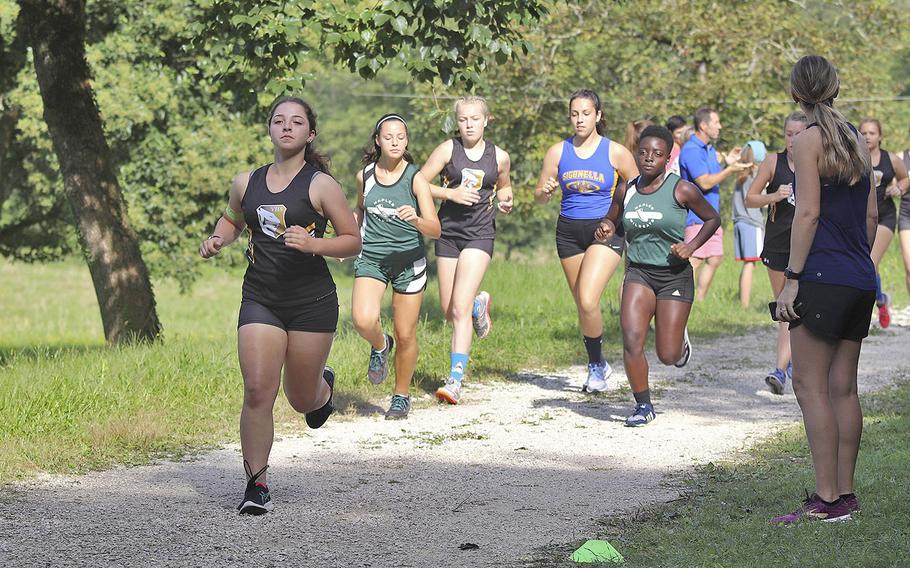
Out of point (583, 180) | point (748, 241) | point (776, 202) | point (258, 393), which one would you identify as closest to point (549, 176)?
point (583, 180)

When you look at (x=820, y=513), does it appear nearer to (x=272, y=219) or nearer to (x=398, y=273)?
(x=272, y=219)

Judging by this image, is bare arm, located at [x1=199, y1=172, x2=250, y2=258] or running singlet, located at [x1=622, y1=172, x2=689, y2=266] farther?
running singlet, located at [x1=622, y1=172, x2=689, y2=266]

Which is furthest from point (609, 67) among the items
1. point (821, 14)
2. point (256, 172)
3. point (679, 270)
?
point (256, 172)

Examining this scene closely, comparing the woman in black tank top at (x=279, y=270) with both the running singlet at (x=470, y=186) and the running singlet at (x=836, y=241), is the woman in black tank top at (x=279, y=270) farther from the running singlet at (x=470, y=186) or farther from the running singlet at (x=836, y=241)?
the running singlet at (x=470, y=186)

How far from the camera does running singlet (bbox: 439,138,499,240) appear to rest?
9.80 meters

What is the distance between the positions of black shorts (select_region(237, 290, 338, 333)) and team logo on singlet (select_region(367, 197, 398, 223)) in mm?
2595

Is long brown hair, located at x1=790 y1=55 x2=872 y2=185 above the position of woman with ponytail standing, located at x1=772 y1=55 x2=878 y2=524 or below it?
above

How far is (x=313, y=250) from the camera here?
5.94 meters

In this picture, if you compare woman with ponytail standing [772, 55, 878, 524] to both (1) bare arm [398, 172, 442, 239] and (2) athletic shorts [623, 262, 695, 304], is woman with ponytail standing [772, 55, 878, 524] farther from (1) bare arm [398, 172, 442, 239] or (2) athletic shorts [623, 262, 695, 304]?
(1) bare arm [398, 172, 442, 239]

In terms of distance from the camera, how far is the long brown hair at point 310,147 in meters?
6.37

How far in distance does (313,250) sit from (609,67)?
1977 centimetres

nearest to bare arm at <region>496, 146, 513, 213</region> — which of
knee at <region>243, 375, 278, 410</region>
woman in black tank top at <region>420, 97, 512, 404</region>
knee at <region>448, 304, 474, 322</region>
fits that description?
woman in black tank top at <region>420, 97, 512, 404</region>

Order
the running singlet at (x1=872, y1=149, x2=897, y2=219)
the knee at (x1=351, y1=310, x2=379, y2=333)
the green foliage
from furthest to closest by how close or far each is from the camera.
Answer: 1. the running singlet at (x1=872, y1=149, x2=897, y2=219)
2. the green foliage
3. the knee at (x1=351, y1=310, x2=379, y2=333)

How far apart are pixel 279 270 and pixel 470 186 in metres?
3.71
